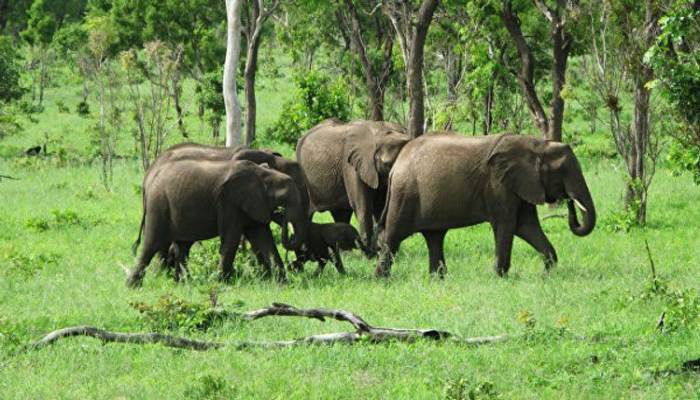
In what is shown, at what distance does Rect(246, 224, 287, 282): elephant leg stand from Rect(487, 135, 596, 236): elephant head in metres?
2.85

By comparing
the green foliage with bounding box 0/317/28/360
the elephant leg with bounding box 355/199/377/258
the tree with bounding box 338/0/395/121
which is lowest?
the green foliage with bounding box 0/317/28/360

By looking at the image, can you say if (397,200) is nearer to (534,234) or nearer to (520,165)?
(520,165)

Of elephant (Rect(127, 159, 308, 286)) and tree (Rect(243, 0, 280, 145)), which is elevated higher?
tree (Rect(243, 0, 280, 145))

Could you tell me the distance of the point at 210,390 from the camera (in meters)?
8.28

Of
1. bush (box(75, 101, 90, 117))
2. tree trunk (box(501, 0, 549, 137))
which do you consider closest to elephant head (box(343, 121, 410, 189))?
tree trunk (box(501, 0, 549, 137))

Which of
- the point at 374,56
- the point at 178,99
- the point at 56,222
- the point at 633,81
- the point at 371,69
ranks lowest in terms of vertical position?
the point at 56,222

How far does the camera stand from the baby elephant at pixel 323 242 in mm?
14586

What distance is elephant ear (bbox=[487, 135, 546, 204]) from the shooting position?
13586mm

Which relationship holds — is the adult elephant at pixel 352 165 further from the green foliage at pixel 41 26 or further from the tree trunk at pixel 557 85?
the green foliage at pixel 41 26

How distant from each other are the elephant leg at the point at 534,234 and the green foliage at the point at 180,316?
4.51 metres

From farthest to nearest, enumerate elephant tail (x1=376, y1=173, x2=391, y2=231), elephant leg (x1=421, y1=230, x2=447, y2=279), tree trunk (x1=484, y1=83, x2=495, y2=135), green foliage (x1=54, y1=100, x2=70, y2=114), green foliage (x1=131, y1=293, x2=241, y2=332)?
green foliage (x1=54, y1=100, x2=70, y2=114) < tree trunk (x1=484, y1=83, x2=495, y2=135) < elephant tail (x1=376, y1=173, x2=391, y2=231) < elephant leg (x1=421, y1=230, x2=447, y2=279) < green foliage (x1=131, y1=293, x2=241, y2=332)

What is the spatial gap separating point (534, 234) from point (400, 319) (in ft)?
10.7

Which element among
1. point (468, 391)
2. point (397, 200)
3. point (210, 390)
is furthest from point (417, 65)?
point (210, 390)

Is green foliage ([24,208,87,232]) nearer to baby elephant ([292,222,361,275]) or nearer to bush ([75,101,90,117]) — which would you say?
baby elephant ([292,222,361,275])
